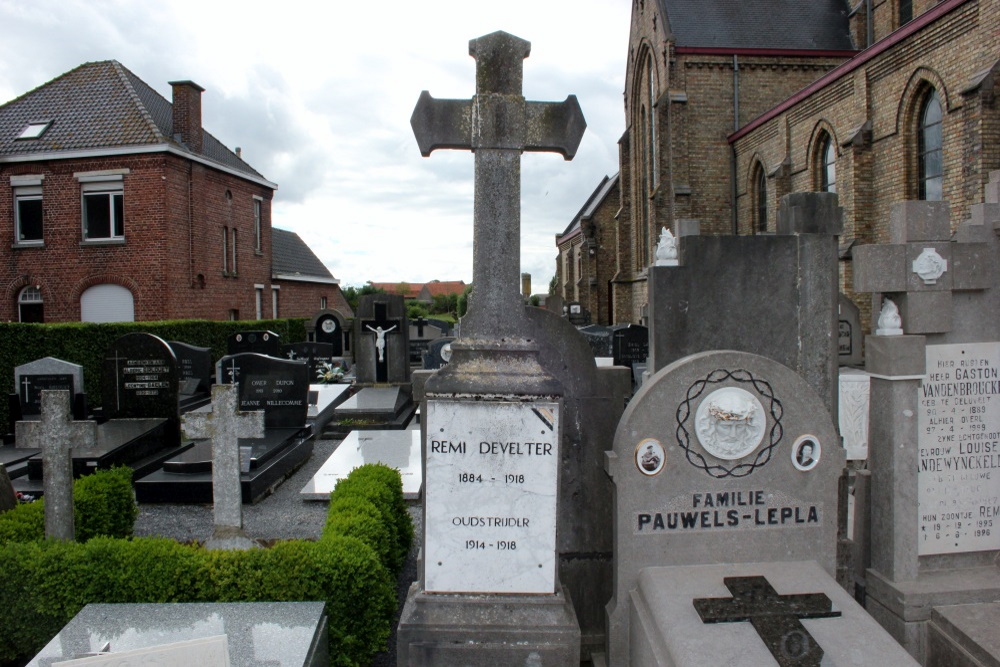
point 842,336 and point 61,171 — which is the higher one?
point 61,171

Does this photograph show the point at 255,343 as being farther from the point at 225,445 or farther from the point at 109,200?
the point at 225,445

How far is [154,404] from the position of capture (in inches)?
350

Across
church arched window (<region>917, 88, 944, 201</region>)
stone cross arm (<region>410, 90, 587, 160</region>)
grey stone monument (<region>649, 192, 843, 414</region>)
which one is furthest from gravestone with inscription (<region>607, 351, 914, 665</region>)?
church arched window (<region>917, 88, 944, 201</region>)

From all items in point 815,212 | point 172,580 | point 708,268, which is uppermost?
point 815,212

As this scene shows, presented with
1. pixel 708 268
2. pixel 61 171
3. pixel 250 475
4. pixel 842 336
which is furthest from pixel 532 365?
pixel 61 171

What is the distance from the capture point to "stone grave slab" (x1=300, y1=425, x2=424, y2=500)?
23.3 ft

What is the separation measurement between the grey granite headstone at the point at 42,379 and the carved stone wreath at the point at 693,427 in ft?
29.2

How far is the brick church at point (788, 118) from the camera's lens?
42.1 ft

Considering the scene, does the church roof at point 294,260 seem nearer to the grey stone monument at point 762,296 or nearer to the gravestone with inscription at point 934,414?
the grey stone monument at point 762,296

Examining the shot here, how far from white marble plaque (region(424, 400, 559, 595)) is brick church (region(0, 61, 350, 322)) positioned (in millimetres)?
18826

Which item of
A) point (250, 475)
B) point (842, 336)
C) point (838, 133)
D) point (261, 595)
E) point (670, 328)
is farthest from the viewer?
point (838, 133)

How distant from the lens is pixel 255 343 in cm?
1527

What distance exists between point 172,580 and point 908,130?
16.2 m

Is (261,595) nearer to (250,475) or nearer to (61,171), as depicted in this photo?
(250,475)
